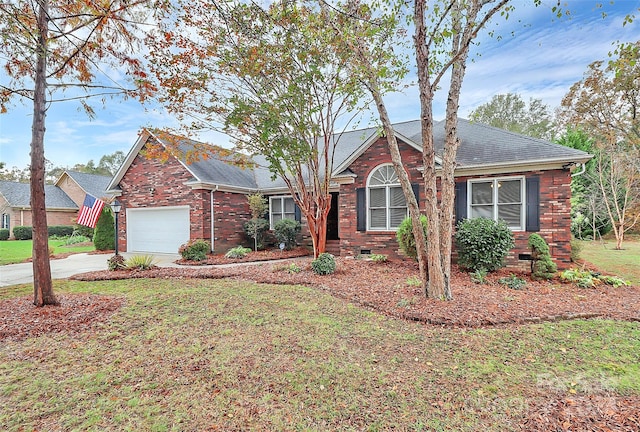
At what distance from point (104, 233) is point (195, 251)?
7.13 meters

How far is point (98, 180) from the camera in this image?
93.9 feet

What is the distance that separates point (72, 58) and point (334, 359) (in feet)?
24.7

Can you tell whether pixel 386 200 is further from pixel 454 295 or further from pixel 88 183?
pixel 88 183

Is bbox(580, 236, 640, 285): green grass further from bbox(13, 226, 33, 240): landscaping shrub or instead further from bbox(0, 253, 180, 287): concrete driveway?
bbox(13, 226, 33, 240): landscaping shrub

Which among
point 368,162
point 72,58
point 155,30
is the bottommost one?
point 368,162

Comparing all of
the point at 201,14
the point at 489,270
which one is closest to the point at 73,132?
the point at 201,14

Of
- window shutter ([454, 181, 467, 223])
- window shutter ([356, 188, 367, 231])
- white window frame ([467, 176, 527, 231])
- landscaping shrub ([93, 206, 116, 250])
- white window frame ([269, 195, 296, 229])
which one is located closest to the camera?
white window frame ([467, 176, 527, 231])

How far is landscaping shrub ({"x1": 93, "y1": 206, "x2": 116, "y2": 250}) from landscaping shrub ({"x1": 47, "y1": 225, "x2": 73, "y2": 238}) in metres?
12.3

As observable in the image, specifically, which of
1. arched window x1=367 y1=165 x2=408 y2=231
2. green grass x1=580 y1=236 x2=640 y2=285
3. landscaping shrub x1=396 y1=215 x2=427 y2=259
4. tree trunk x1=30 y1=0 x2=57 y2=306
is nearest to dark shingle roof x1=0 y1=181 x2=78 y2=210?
tree trunk x1=30 y1=0 x2=57 y2=306

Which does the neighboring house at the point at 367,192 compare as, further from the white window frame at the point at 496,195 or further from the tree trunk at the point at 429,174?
the tree trunk at the point at 429,174

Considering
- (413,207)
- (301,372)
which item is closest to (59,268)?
(301,372)

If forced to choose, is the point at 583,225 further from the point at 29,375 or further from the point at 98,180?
the point at 98,180

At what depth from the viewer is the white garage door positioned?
1361 cm

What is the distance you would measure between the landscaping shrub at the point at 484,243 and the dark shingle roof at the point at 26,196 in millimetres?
29461
